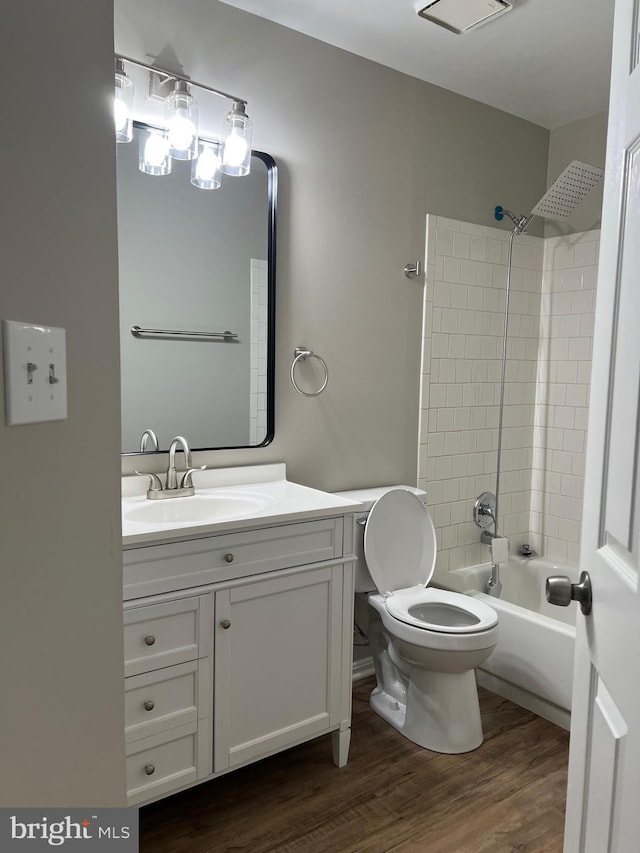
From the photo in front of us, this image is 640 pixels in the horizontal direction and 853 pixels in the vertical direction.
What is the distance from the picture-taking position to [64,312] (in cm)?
75

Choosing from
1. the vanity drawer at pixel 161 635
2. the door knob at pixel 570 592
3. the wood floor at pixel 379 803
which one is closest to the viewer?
the door knob at pixel 570 592

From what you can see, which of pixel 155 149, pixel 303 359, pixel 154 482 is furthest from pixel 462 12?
pixel 154 482

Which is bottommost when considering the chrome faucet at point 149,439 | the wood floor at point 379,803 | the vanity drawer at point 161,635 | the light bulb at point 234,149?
the wood floor at point 379,803

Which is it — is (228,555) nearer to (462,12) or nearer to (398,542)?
(398,542)

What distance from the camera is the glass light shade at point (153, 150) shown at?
6.65ft

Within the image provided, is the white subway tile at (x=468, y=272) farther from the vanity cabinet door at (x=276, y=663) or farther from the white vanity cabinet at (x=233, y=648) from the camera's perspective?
the vanity cabinet door at (x=276, y=663)

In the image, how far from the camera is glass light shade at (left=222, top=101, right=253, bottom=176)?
6.92 feet

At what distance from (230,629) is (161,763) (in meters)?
0.39

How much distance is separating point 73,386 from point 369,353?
1975 mm

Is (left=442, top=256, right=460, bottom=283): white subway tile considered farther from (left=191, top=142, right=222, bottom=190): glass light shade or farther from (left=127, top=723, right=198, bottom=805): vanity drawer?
(left=127, top=723, right=198, bottom=805): vanity drawer

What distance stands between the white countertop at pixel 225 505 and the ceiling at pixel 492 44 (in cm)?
162

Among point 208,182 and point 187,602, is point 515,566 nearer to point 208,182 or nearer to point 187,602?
point 187,602

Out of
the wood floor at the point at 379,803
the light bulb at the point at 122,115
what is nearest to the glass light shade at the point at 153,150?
the light bulb at the point at 122,115

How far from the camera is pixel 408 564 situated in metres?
2.50
